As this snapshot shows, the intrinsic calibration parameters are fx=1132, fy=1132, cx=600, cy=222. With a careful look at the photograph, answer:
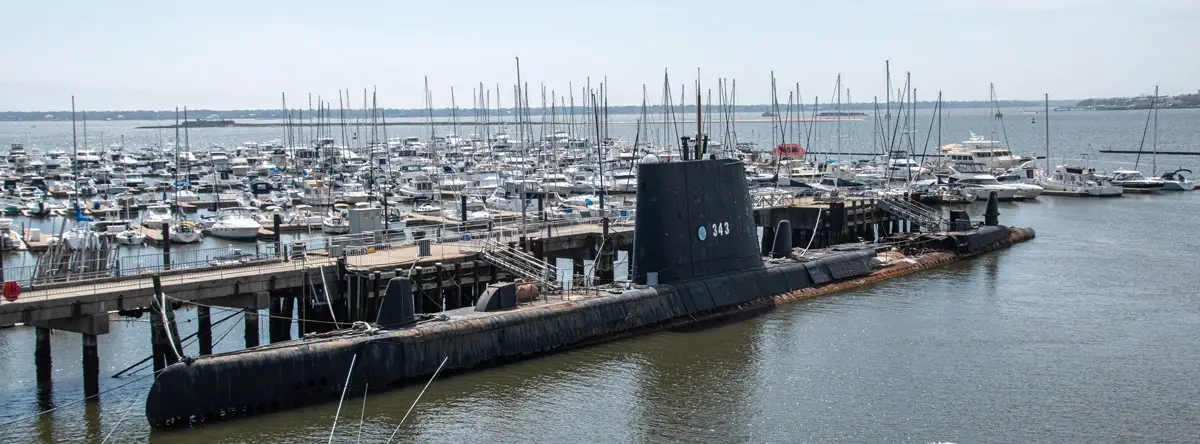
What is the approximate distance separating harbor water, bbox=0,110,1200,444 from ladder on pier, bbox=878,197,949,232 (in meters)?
12.2

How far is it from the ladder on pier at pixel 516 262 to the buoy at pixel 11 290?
1280 cm

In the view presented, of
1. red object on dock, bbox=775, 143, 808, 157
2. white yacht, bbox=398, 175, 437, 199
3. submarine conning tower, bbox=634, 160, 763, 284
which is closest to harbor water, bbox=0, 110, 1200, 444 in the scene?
submarine conning tower, bbox=634, 160, 763, 284

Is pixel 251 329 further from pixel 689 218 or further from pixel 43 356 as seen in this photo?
pixel 689 218

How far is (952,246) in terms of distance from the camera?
4884cm

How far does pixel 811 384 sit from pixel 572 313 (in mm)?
6580

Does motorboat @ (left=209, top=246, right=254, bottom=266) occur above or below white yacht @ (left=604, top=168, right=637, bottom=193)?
below

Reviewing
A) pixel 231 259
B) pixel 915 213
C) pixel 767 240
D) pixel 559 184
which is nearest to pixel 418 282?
pixel 231 259

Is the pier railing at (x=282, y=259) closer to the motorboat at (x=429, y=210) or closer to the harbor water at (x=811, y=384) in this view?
the harbor water at (x=811, y=384)

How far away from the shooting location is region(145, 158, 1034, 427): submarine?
2358cm

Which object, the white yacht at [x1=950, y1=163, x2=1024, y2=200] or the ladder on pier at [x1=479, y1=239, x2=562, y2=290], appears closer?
the ladder on pier at [x1=479, y1=239, x2=562, y2=290]

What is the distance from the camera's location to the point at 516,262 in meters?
34.3

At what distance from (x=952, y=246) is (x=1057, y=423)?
82.3 feet

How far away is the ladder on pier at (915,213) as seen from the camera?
53.2 metres

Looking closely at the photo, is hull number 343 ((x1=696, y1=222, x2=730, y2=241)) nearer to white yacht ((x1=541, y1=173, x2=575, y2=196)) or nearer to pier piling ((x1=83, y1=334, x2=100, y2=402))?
pier piling ((x1=83, y1=334, x2=100, y2=402))
